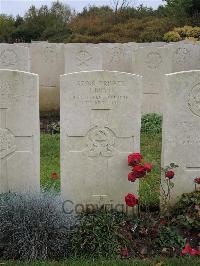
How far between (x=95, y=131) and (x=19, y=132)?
2.80 ft

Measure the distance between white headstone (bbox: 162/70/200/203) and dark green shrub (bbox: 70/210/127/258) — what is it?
3.52 feet

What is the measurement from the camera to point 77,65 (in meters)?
11.8

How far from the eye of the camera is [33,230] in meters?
4.55

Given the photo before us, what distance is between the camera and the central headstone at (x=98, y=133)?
17.2 ft

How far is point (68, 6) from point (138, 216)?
43.8 m

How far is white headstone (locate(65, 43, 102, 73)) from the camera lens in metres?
11.7

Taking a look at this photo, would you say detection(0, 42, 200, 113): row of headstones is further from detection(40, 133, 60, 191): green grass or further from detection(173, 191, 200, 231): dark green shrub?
detection(173, 191, 200, 231): dark green shrub

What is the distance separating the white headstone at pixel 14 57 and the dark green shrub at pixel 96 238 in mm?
6909

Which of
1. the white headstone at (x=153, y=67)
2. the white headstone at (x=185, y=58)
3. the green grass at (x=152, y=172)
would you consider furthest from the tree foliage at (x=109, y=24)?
the green grass at (x=152, y=172)

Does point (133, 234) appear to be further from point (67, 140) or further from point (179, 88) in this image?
point (179, 88)

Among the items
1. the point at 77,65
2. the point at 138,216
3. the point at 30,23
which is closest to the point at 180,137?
the point at 138,216

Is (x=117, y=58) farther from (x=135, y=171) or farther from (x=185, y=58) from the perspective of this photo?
(x=135, y=171)

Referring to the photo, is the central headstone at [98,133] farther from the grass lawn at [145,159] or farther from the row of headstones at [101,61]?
the row of headstones at [101,61]

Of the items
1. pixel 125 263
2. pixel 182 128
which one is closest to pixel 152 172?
pixel 182 128
